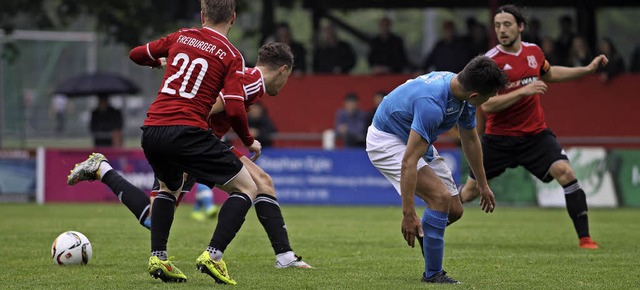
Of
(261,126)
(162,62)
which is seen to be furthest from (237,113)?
(261,126)

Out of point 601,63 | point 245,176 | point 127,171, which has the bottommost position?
point 127,171

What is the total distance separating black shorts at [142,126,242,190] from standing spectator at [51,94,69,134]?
28430 mm

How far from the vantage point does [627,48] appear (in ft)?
79.6

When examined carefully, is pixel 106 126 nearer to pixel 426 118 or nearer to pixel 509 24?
pixel 509 24

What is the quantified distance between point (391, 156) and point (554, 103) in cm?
1482

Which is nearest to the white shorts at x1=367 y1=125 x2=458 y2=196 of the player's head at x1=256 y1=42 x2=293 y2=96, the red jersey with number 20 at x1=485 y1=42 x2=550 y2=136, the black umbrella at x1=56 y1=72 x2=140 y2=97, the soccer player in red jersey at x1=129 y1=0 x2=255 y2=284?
the player's head at x1=256 y1=42 x2=293 y2=96

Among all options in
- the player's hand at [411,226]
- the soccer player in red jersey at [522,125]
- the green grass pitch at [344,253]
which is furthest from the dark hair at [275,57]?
the soccer player in red jersey at [522,125]

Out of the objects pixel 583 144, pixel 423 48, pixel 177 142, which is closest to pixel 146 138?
pixel 177 142

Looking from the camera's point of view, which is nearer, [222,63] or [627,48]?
[222,63]

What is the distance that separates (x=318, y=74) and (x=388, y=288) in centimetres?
1558

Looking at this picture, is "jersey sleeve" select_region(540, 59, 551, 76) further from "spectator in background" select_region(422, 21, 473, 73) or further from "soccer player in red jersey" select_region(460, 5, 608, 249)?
"spectator in background" select_region(422, 21, 473, 73)

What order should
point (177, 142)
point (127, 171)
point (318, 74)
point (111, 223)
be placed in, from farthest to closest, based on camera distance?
1. point (318, 74)
2. point (127, 171)
3. point (111, 223)
4. point (177, 142)

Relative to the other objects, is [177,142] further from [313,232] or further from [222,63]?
[313,232]

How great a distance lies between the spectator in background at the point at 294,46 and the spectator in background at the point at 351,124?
1425 mm
